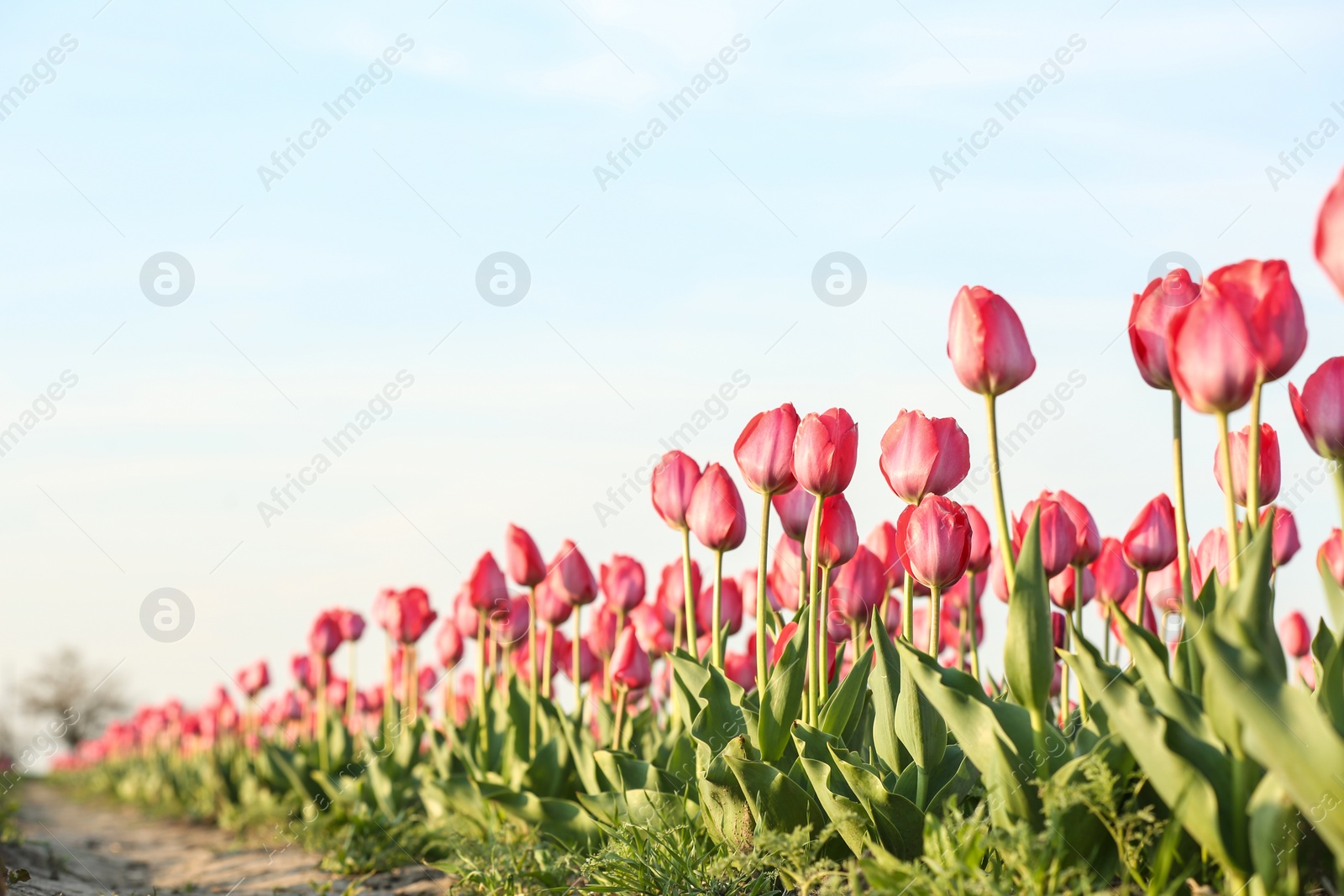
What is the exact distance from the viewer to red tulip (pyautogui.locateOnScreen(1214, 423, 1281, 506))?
281 cm

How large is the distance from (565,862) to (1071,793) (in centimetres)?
218

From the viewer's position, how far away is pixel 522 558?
16.6ft

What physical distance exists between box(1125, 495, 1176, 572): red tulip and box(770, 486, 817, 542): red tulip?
984mm

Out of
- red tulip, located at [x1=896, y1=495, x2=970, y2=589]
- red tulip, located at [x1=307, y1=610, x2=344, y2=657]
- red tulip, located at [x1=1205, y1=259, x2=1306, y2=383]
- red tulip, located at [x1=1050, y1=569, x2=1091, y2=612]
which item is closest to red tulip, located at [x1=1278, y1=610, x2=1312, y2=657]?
red tulip, located at [x1=1050, y1=569, x2=1091, y2=612]

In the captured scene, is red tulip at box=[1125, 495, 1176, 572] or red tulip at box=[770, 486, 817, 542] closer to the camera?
red tulip at box=[1125, 495, 1176, 572]

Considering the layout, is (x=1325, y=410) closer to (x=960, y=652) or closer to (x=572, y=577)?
(x=960, y=652)

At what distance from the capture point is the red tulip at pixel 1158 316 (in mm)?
2502

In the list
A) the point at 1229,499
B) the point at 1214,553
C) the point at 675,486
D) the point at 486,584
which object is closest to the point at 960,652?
the point at 1214,553

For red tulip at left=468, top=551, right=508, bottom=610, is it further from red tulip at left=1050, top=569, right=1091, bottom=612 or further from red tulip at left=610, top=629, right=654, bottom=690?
red tulip at left=1050, top=569, right=1091, bottom=612

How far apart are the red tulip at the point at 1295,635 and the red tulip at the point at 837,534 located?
2.47 meters

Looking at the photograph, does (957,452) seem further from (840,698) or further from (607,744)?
(607,744)

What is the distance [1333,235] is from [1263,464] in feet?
3.87

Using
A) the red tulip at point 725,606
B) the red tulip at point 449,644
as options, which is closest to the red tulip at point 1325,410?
the red tulip at point 725,606

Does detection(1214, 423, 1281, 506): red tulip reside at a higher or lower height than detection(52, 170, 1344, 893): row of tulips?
higher
